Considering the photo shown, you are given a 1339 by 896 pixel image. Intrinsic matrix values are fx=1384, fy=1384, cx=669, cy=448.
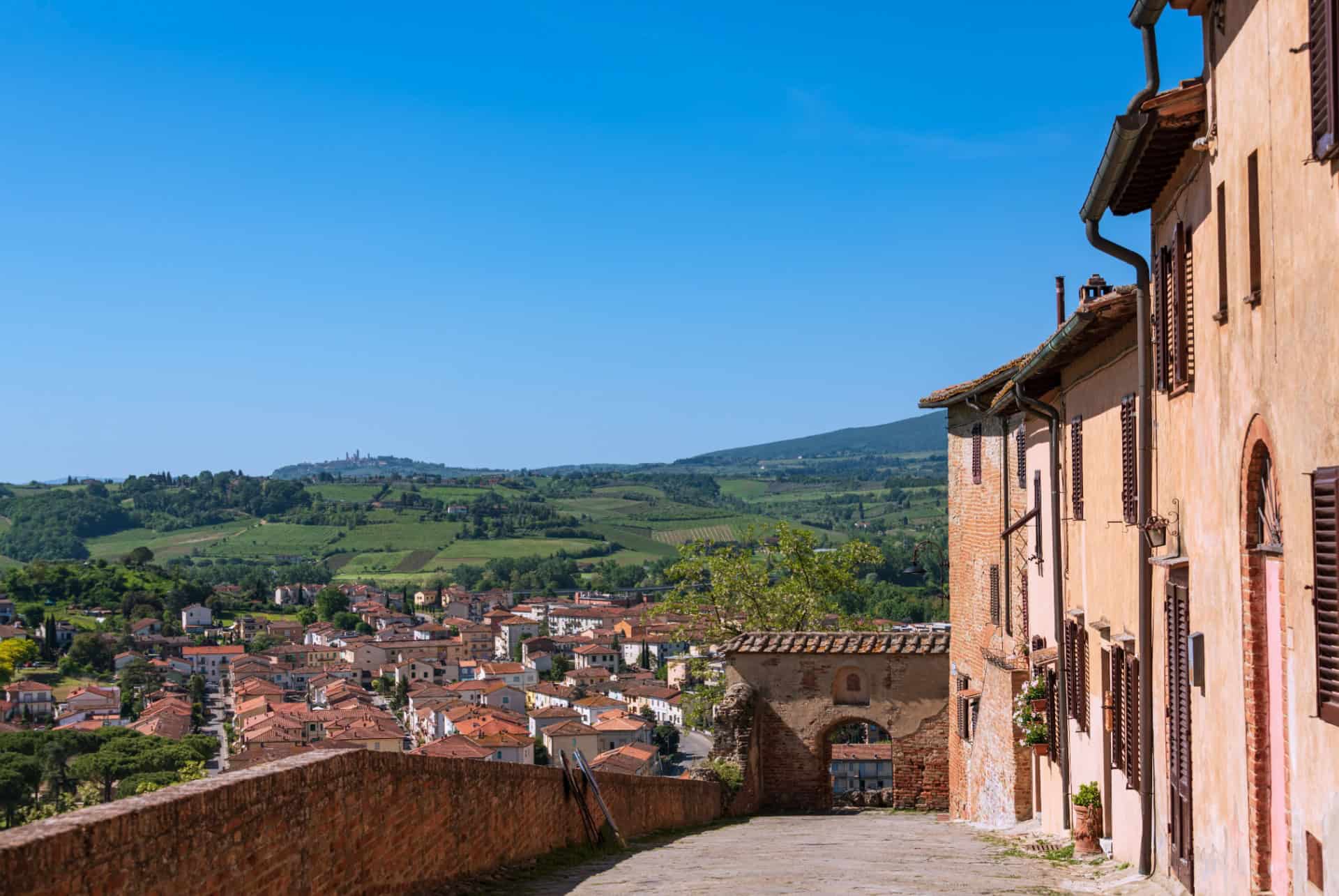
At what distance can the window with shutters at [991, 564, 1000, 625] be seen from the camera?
20.6 meters

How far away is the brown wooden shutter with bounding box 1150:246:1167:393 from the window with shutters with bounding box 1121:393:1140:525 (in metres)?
1.29

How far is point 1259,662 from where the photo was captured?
23.6 ft

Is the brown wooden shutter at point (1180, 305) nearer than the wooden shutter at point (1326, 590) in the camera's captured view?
No

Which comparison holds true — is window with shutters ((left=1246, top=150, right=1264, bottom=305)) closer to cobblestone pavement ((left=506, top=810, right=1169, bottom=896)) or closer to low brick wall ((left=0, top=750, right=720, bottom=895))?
cobblestone pavement ((left=506, top=810, right=1169, bottom=896))

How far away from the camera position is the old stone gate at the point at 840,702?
83.8 feet

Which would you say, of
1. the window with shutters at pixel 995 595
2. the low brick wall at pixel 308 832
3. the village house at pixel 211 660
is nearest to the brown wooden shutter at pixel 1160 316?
the low brick wall at pixel 308 832

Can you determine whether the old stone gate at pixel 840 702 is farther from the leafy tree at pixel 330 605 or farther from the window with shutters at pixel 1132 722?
the leafy tree at pixel 330 605

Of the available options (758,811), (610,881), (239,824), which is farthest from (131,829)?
(758,811)

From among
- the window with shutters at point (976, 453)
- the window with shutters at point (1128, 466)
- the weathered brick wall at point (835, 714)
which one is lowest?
the weathered brick wall at point (835, 714)

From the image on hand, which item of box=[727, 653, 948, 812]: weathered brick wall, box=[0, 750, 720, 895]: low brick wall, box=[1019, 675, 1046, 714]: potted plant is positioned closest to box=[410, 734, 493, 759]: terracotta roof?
box=[727, 653, 948, 812]: weathered brick wall

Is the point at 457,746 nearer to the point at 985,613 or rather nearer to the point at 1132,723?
the point at 985,613

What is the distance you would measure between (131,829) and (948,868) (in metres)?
8.30

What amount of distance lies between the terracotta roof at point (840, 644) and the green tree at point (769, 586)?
9027 millimetres

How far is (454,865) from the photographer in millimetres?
10453
